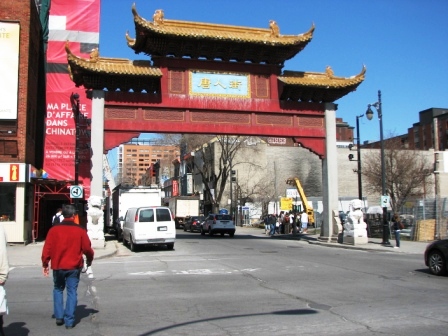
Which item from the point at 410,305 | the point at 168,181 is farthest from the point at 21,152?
the point at 168,181

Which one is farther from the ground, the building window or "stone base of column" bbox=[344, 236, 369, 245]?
the building window

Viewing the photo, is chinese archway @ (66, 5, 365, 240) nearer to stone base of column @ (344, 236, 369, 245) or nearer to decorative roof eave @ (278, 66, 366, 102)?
decorative roof eave @ (278, 66, 366, 102)

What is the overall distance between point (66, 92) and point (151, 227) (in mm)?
15999

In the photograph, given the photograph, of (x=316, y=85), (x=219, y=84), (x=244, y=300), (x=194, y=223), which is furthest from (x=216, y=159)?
(x=244, y=300)

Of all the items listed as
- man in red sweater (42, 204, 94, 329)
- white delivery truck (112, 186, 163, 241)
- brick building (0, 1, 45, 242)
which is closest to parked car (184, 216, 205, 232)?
white delivery truck (112, 186, 163, 241)

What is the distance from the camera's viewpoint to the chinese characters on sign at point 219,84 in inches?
1022

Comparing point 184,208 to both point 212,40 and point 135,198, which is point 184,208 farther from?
point 212,40

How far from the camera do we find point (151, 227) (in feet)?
74.9

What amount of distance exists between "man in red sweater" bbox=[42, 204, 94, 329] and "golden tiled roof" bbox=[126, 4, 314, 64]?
18412 millimetres

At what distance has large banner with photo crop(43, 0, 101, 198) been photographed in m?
33.8

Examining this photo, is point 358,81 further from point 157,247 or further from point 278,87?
point 157,247

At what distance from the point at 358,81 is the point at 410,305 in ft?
68.2

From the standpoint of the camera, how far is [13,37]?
Result: 2612 cm

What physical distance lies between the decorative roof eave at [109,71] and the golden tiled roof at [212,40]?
141cm
